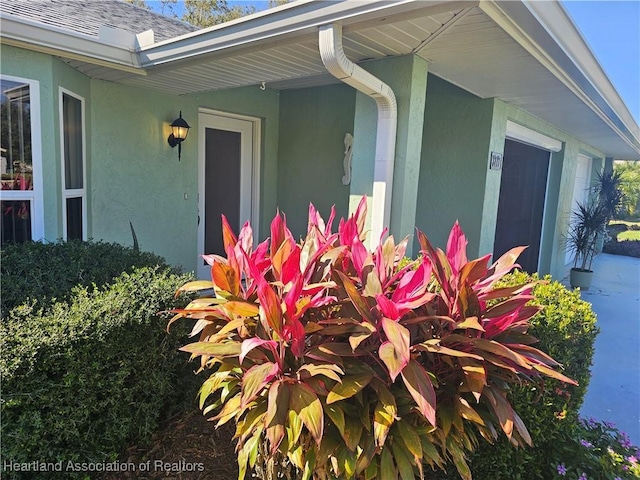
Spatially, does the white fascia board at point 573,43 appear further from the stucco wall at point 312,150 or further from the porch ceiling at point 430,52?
the stucco wall at point 312,150

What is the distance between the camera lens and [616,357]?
5.00 meters

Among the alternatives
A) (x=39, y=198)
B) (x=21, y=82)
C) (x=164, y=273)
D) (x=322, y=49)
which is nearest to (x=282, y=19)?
(x=322, y=49)

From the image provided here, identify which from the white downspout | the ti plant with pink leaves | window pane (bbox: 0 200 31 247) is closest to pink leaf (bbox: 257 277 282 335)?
the ti plant with pink leaves

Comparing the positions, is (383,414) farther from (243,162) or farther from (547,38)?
(243,162)

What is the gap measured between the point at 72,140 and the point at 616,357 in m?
6.60

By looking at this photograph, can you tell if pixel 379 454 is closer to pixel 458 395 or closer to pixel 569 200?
pixel 458 395

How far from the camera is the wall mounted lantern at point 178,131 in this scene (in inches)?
206

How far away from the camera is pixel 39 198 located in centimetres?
365

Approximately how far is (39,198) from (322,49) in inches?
110

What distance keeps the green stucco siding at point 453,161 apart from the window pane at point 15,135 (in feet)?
13.3

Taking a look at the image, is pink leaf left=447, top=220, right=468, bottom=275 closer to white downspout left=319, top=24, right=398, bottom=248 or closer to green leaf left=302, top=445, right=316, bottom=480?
green leaf left=302, top=445, right=316, bottom=480

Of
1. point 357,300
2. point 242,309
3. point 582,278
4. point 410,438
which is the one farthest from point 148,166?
point 582,278

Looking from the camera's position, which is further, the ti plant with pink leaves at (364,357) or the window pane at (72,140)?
the window pane at (72,140)

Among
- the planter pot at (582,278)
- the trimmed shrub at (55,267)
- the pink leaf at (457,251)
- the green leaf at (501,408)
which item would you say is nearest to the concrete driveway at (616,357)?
the planter pot at (582,278)
